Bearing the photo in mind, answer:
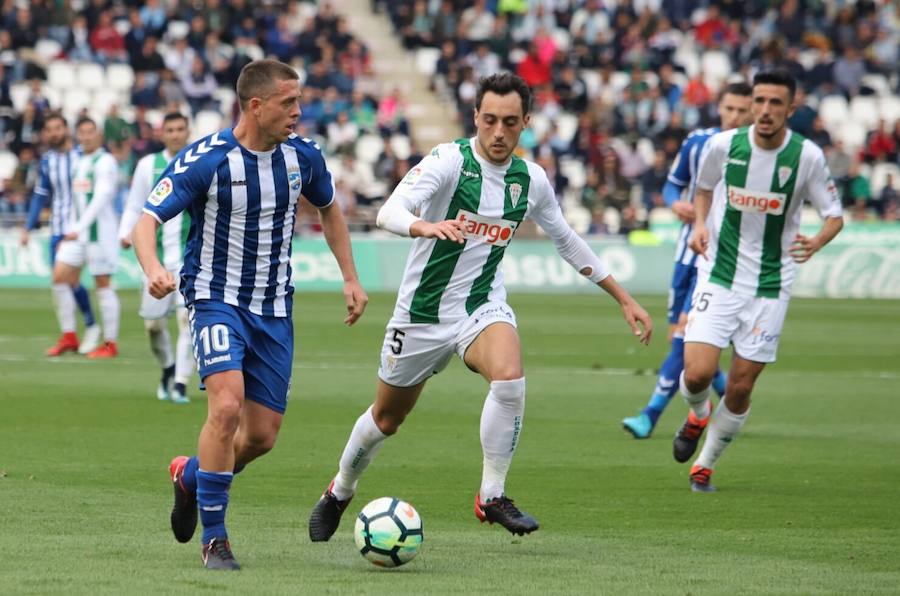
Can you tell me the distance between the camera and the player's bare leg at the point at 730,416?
30.8 feet

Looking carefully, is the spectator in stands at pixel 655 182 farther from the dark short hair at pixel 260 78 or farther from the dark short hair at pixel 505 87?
the dark short hair at pixel 260 78

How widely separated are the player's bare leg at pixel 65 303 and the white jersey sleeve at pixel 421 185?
10.7 meters

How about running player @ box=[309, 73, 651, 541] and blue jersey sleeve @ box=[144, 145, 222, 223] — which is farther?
running player @ box=[309, 73, 651, 541]

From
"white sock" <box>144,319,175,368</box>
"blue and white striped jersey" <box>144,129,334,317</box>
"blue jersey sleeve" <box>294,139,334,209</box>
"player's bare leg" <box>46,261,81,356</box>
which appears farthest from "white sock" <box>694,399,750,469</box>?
"player's bare leg" <box>46,261,81,356</box>

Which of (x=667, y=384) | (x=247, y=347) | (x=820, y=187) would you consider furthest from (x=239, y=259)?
(x=667, y=384)

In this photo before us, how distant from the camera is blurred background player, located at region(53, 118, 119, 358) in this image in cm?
1705

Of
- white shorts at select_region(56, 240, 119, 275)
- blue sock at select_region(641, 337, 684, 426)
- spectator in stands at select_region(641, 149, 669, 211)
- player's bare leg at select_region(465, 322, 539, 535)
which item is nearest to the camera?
player's bare leg at select_region(465, 322, 539, 535)

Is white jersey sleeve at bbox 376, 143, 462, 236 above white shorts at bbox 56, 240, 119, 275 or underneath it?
above

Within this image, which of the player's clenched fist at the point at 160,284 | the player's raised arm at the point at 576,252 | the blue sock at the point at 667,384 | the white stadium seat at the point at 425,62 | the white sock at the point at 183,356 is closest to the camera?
the player's clenched fist at the point at 160,284

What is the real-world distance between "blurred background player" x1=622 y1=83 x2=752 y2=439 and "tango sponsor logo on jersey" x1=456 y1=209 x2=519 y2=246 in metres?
3.81

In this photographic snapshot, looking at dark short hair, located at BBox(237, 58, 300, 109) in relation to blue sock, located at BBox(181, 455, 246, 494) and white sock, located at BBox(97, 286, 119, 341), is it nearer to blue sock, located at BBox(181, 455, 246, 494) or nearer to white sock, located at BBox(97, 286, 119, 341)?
blue sock, located at BBox(181, 455, 246, 494)

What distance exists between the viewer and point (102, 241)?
17516 mm

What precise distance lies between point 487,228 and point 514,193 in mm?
216

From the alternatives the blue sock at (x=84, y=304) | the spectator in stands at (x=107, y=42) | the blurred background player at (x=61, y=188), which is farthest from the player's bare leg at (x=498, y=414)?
the spectator in stands at (x=107, y=42)
